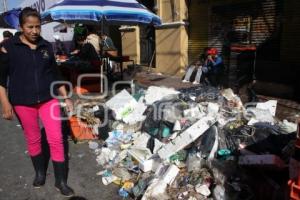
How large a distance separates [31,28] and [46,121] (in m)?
1.06

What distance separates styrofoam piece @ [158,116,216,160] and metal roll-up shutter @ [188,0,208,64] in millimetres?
7078

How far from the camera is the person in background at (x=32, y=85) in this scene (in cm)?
366

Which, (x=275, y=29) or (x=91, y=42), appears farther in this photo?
(x=91, y=42)

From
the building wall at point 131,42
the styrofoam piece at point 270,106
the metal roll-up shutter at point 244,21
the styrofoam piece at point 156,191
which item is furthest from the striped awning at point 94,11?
the building wall at point 131,42

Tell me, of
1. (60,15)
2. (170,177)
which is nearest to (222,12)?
(60,15)

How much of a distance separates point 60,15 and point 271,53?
213 inches

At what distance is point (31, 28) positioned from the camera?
142 inches

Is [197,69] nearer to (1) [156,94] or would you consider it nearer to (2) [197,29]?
(2) [197,29]

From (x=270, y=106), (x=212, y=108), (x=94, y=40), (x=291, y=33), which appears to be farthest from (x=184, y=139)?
(x=94, y=40)

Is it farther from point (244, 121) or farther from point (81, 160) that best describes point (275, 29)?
point (81, 160)

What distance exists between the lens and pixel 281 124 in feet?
16.8

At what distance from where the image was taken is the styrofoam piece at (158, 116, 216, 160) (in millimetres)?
4246

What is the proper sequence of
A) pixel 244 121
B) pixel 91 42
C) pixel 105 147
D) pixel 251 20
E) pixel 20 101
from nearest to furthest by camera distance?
pixel 20 101, pixel 244 121, pixel 105 147, pixel 251 20, pixel 91 42

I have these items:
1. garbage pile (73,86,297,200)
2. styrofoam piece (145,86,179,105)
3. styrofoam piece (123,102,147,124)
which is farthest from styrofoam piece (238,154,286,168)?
styrofoam piece (145,86,179,105)
